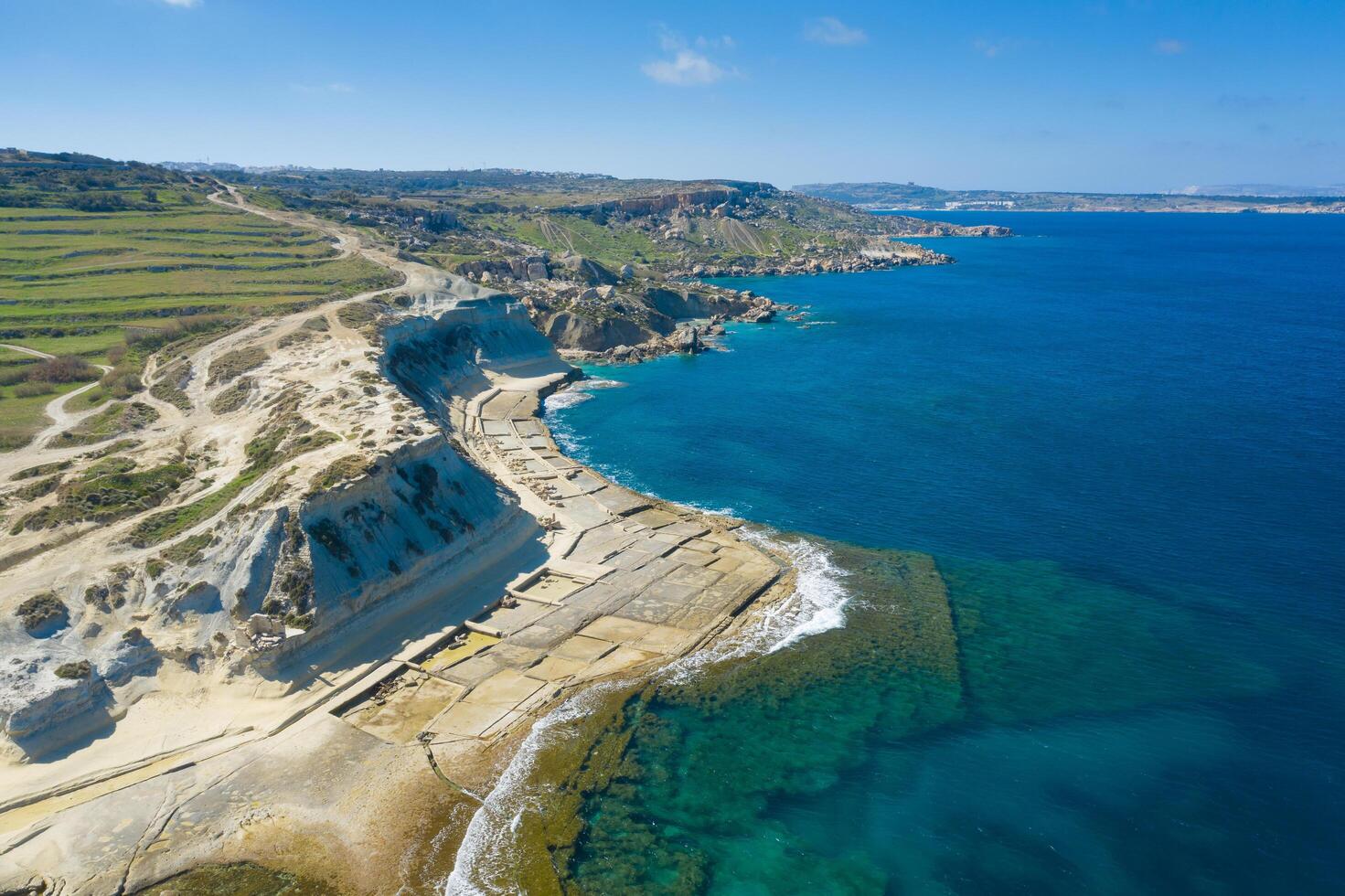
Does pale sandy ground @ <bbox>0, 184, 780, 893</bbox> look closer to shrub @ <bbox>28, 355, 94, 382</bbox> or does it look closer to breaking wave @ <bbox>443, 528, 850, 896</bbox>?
breaking wave @ <bbox>443, 528, 850, 896</bbox>

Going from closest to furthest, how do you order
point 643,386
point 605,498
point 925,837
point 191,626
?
point 925,837
point 191,626
point 605,498
point 643,386

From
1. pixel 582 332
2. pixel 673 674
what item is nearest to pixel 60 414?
pixel 673 674

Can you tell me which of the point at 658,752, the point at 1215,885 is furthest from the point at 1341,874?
the point at 658,752

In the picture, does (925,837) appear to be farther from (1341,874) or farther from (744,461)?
(744,461)

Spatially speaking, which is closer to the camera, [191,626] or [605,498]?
[191,626]

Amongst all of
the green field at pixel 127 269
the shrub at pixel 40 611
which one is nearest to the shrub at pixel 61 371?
the green field at pixel 127 269

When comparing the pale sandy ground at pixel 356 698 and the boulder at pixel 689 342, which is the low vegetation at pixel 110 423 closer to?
the pale sandy ground at pixel 356 698
